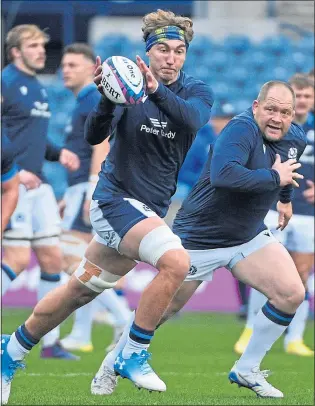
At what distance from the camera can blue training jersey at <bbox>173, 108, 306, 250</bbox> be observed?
708 cm

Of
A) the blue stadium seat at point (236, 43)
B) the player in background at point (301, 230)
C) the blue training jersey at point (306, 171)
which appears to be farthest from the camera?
the blue stadium seat at point (236, 43)

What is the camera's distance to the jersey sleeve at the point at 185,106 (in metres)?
6.50

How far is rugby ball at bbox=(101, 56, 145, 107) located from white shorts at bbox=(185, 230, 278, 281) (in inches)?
63.3

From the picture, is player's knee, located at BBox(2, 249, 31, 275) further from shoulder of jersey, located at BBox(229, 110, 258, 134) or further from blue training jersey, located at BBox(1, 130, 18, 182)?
shoulder of jersey, located at BBox(229, 110, 258, 134)

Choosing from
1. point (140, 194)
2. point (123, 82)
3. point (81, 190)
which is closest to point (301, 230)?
point (81, 190)

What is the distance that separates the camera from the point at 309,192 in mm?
10977

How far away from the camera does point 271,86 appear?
24.3ft

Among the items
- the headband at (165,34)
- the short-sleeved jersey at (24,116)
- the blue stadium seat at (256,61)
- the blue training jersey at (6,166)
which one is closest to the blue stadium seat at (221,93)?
the blue stadium seat at (256,61)

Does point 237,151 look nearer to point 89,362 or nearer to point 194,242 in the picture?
point 194,242

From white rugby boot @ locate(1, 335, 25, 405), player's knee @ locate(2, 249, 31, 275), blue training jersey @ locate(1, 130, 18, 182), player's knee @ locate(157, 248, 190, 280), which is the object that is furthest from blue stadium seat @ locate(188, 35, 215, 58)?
player's knee @ locate(157, 248, 190, 280)

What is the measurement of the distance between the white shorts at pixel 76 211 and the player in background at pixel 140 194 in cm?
383

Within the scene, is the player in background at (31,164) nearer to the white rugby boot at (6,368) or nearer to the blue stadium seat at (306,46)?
the white rugby boot at (6,368)

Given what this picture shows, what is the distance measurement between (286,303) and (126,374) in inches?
55.8

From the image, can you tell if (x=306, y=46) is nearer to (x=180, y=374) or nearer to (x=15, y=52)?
(x=15, y=52)
